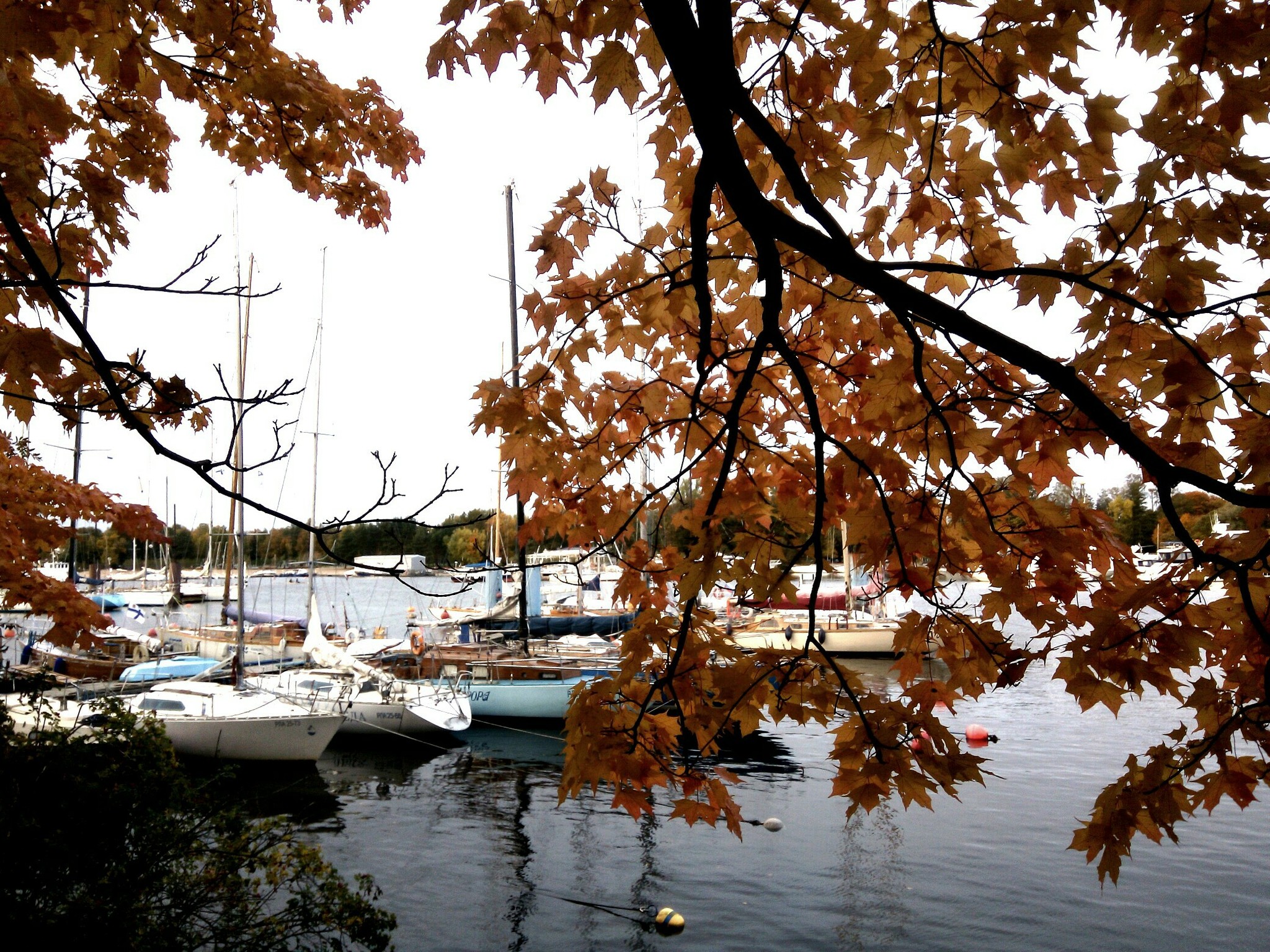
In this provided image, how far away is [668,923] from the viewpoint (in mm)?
8805

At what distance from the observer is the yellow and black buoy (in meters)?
8.74

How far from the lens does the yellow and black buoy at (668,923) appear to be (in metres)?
8.74

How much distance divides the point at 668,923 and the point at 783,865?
249 centimetres

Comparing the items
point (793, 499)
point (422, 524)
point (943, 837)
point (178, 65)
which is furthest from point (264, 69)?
point (943, 837)

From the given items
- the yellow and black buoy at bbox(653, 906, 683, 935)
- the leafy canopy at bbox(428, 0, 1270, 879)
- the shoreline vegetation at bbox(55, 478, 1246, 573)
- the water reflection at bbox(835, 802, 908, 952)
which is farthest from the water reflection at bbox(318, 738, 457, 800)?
the leafy canopy at bbox(428, 0, 1270, 879)

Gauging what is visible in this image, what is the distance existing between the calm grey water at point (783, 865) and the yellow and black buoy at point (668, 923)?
105mm

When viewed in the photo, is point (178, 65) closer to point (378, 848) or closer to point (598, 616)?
point (378, 848)

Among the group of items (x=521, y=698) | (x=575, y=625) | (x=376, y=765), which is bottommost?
(x=376, y=765)

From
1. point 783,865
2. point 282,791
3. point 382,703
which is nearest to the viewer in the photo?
point 783,865

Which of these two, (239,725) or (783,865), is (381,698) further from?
(783,865)

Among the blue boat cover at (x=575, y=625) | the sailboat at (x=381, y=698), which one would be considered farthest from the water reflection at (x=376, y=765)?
the blue boat cover at (x=575, y=625)

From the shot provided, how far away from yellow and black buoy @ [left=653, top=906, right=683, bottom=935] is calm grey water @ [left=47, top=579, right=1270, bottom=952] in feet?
0.34

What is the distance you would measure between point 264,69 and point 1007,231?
3.11 m

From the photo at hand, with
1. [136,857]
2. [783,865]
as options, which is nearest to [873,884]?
[783,865]
